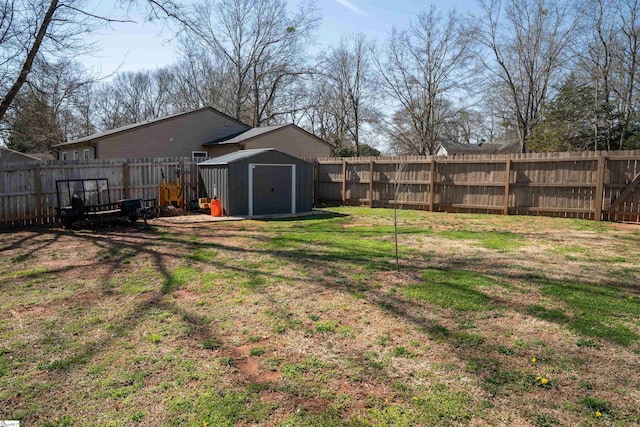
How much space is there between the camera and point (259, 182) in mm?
12695

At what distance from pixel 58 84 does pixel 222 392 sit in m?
11.6

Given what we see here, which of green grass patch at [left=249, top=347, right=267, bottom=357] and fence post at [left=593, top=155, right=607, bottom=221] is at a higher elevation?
fence post at [left=593, top=155, right=607, bottom=221]

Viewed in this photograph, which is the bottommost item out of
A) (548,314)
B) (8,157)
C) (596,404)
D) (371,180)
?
(596,404)

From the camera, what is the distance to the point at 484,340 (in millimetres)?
3602

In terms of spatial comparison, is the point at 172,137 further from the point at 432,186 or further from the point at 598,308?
the point at 598,308

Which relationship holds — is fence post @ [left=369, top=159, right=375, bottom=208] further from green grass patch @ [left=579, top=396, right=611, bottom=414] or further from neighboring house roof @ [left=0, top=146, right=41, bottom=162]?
green grass patch @ [left=579, top=396, right=611, bottom=414]

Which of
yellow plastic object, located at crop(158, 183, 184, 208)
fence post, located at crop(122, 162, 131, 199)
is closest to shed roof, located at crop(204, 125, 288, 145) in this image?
yellow plastic object, located at crop(158, 183, 184, 208)

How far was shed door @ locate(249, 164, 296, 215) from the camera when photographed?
41.4ft

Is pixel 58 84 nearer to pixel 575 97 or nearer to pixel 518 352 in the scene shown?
pixel 518 352

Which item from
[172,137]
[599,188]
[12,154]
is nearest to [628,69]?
[599,188]

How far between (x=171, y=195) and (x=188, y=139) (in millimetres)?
7277

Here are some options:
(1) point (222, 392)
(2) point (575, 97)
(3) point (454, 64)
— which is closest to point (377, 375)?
(1) point (222, 392)

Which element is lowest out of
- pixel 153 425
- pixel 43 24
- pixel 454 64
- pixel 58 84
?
pixel 153 425

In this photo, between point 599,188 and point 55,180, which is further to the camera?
point 599,188
